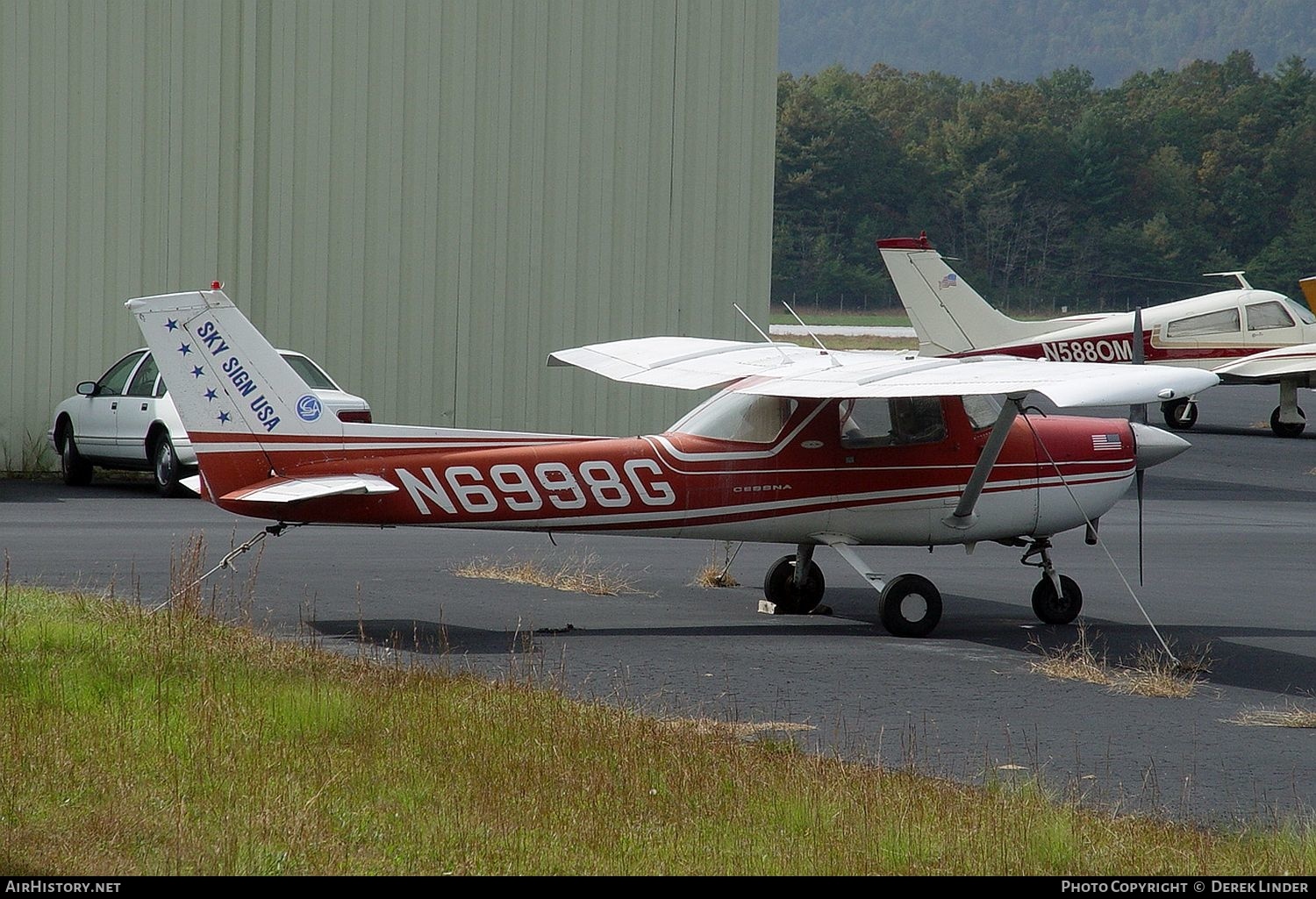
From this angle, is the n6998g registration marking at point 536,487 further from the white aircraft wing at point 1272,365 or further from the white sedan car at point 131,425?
the white aircraft wing at point 1272,365

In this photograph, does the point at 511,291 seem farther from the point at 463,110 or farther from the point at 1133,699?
the point at 1133,699

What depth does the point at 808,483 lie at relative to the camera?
41.5ft

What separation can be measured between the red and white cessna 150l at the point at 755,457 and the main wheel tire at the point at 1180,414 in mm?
21603

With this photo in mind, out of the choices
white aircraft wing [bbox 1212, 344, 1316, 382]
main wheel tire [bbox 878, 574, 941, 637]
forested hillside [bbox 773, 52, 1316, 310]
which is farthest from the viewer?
forested hillside [bbox 773, 52, 1316, 310]

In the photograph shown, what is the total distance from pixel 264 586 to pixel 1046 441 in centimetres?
633

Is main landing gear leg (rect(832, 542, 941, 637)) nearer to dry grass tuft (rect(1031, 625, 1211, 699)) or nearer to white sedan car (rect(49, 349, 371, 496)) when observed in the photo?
dry grass tuft (rect(1031, 625, 1211, 699))

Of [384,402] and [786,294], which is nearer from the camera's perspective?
[384,402]

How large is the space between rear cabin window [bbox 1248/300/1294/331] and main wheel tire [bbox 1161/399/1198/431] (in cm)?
197

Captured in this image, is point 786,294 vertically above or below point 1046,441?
above

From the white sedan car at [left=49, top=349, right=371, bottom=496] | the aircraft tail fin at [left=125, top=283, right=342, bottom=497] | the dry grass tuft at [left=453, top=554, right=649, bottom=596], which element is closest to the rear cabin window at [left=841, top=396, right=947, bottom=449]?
the dry grass tuft at [left=453, top=554, right=649, bottom=596]

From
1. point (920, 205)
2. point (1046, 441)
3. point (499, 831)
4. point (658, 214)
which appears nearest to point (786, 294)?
point (920, 205)

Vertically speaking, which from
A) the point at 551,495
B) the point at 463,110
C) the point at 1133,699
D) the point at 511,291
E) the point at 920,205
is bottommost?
the point at 1133,699

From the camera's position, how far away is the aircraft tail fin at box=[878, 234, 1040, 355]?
31.9 meters
